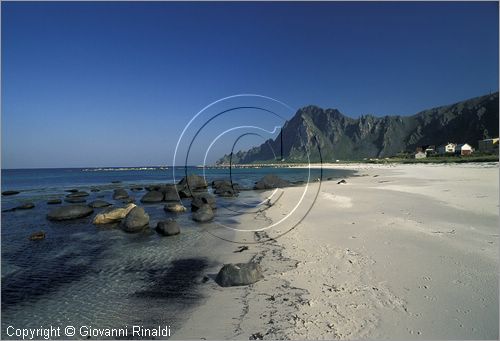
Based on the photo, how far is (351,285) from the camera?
24.8 ft

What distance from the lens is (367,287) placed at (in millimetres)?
7328

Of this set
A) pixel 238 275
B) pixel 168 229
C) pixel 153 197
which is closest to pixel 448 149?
pixel 153 197

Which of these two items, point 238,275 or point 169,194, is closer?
point 238,275

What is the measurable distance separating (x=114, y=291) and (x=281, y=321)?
207 inches

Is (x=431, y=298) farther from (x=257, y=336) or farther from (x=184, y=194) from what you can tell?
(x=184, y=194)

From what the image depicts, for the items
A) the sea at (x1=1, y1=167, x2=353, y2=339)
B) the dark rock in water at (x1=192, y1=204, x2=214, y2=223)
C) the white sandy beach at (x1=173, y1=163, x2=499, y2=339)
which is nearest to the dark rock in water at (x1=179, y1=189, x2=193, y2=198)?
the dark rock in water at (x1=192, y1=204, x2=214, y2=223)

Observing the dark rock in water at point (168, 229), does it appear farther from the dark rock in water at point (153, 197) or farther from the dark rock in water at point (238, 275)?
the dark rock in water at point (153, 197)

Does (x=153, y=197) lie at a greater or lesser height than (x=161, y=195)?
lesser

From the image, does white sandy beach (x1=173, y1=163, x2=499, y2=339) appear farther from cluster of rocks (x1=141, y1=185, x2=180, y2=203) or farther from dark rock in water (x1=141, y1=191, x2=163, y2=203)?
cluster of rocks (x1=141, y1=185, x2=180, y2=203)

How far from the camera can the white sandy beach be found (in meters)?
5.77

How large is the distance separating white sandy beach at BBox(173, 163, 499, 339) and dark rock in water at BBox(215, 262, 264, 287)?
0.25 m

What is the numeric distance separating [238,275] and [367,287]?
11.3 feet

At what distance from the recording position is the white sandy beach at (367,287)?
577 cm

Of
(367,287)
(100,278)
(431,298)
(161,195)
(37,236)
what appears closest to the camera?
(431,298)
